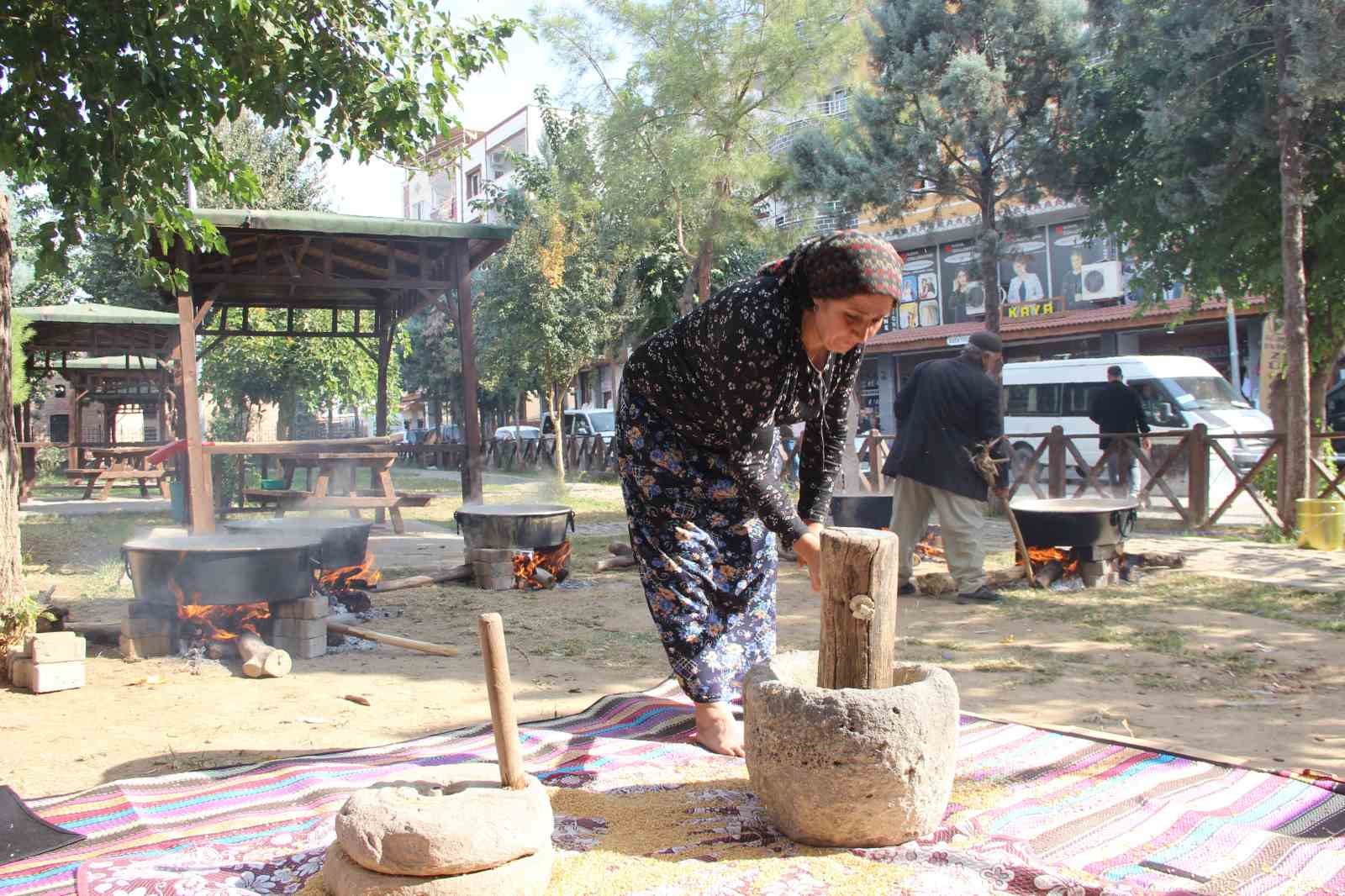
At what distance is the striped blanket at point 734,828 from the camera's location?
229 centimetres

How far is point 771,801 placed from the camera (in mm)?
2539

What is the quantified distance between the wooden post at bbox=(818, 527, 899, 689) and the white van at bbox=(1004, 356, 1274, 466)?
38.6ft

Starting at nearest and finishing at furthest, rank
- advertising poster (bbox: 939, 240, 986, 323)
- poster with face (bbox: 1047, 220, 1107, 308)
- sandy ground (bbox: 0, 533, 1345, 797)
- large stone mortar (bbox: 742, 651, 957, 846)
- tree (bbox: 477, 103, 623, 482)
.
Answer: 1. large stone mortar (bbox: 742, 651, 957, 846)
2. sandy ground (bbox: 0, 533, 1345, 797)
3. tree (bbox: 477, 103, 623, 482)
4. poster with face (bbox: 1047, 220, 1107, 308)
5. advertising poster (bbox: 939, 240, 986, 323)

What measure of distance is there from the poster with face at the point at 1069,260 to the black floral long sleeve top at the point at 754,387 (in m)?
22.5

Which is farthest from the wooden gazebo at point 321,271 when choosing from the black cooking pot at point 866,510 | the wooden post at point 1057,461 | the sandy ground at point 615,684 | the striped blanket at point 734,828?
the wooden post at point 1057,461

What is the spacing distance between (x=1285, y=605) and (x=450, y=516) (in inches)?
398

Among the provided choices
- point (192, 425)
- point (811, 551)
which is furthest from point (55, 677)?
point (192, 425)

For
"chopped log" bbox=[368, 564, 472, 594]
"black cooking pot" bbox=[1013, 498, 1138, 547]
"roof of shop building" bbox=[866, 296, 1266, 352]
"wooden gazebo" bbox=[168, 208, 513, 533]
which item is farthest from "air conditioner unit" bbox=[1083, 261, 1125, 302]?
"chopped log" bbox=[368, 564, 472, 594]

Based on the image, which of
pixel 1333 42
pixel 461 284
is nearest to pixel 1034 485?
pixel 1333 42

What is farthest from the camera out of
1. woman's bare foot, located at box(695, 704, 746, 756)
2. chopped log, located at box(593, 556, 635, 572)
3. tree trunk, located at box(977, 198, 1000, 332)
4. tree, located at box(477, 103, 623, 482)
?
tree, located at box(477, 103, 623, 482)

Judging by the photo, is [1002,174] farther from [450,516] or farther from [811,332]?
[811,332]

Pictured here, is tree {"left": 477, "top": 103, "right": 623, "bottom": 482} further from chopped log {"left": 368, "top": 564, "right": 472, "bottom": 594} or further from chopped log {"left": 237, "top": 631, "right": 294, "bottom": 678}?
chopped log {"left": 237, "top": 631, "right": 294, "bottom": 678}

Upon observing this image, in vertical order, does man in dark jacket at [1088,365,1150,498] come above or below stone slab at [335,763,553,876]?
above

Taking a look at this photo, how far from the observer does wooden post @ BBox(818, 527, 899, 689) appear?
2.55 metres
